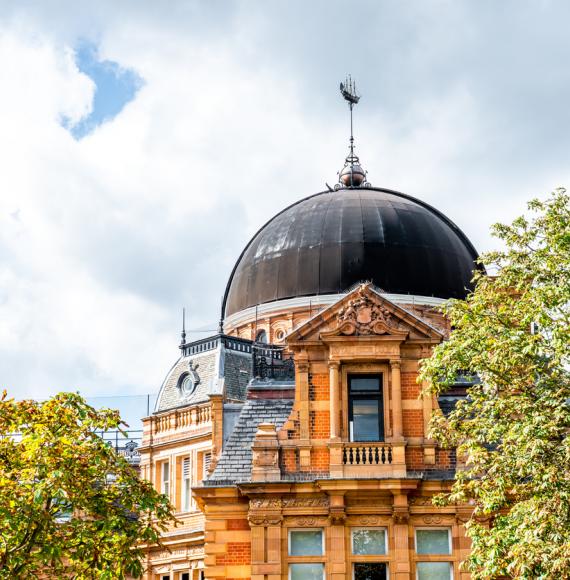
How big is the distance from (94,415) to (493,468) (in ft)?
27.3

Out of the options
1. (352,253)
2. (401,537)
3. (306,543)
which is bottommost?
(306,543)

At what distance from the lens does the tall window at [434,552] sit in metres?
28.1

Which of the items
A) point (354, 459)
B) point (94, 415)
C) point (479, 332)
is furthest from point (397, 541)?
point (94, 415)

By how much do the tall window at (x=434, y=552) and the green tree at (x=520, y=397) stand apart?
256cm

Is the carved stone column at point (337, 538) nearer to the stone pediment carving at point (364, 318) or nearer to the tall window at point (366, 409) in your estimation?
the tall window at point (366, 409)

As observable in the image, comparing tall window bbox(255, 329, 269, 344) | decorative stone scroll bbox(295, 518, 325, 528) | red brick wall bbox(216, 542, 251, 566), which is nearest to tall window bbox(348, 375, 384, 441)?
decorative stone scroll bbox(295, 518, 325, 528)

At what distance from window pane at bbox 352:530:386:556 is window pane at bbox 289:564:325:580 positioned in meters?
0.96

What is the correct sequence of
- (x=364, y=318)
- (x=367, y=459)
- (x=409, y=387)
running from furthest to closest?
(x=364, y=318), (x=409, y=387), (x=367, y=459)

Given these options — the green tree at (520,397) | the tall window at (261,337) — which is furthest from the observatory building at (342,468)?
the tall window at (261,337)

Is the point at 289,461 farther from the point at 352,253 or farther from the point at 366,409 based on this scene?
the point at 352,253

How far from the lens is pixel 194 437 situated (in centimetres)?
5438

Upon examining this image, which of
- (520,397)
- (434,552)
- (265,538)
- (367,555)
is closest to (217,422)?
(265,538)

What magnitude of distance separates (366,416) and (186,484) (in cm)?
2726

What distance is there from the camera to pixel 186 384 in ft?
188
